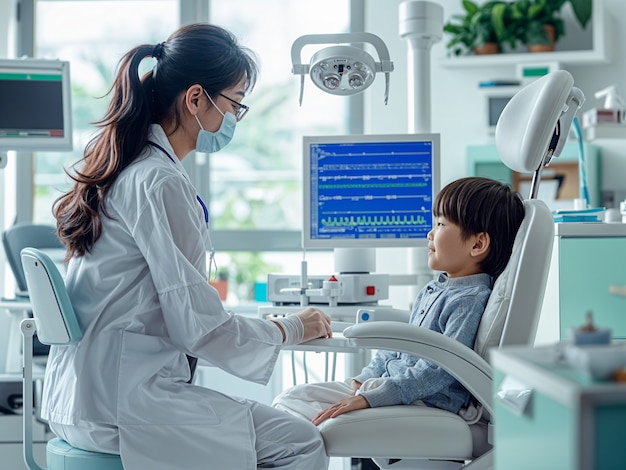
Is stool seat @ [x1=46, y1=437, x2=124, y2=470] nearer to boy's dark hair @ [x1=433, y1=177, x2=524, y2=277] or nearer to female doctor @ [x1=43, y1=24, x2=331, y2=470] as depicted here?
female doctor @ [x1=43, y1=24, x2=331, y2=470]

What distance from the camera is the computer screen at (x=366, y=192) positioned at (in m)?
2.37

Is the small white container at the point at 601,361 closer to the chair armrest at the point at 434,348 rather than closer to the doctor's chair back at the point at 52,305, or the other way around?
the chair armrest at the point at 434,348

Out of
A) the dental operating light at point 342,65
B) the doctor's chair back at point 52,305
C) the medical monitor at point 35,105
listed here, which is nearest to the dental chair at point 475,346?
the doctor's chair back at point 52,305

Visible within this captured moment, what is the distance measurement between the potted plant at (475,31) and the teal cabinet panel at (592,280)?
1402 millimetres

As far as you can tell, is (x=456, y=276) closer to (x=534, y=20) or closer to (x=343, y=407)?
(x=343, y=407)

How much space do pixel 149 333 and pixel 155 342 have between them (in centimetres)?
3

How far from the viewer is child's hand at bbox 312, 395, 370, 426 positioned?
1548mm

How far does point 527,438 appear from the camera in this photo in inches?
38.1

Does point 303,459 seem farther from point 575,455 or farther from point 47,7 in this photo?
point 47,7

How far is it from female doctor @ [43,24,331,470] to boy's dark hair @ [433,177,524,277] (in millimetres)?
416

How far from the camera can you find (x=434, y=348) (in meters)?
1.49

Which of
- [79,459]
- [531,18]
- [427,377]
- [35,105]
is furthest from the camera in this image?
[531,18]

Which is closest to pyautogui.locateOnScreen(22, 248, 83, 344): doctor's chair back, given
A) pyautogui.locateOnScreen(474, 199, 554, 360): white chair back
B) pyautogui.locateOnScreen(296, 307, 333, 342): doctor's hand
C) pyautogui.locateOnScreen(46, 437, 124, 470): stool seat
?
pyautogui.locateOnScreen(46, 437, 124, 470): stool seat

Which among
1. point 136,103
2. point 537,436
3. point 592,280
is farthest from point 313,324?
point 592,280
